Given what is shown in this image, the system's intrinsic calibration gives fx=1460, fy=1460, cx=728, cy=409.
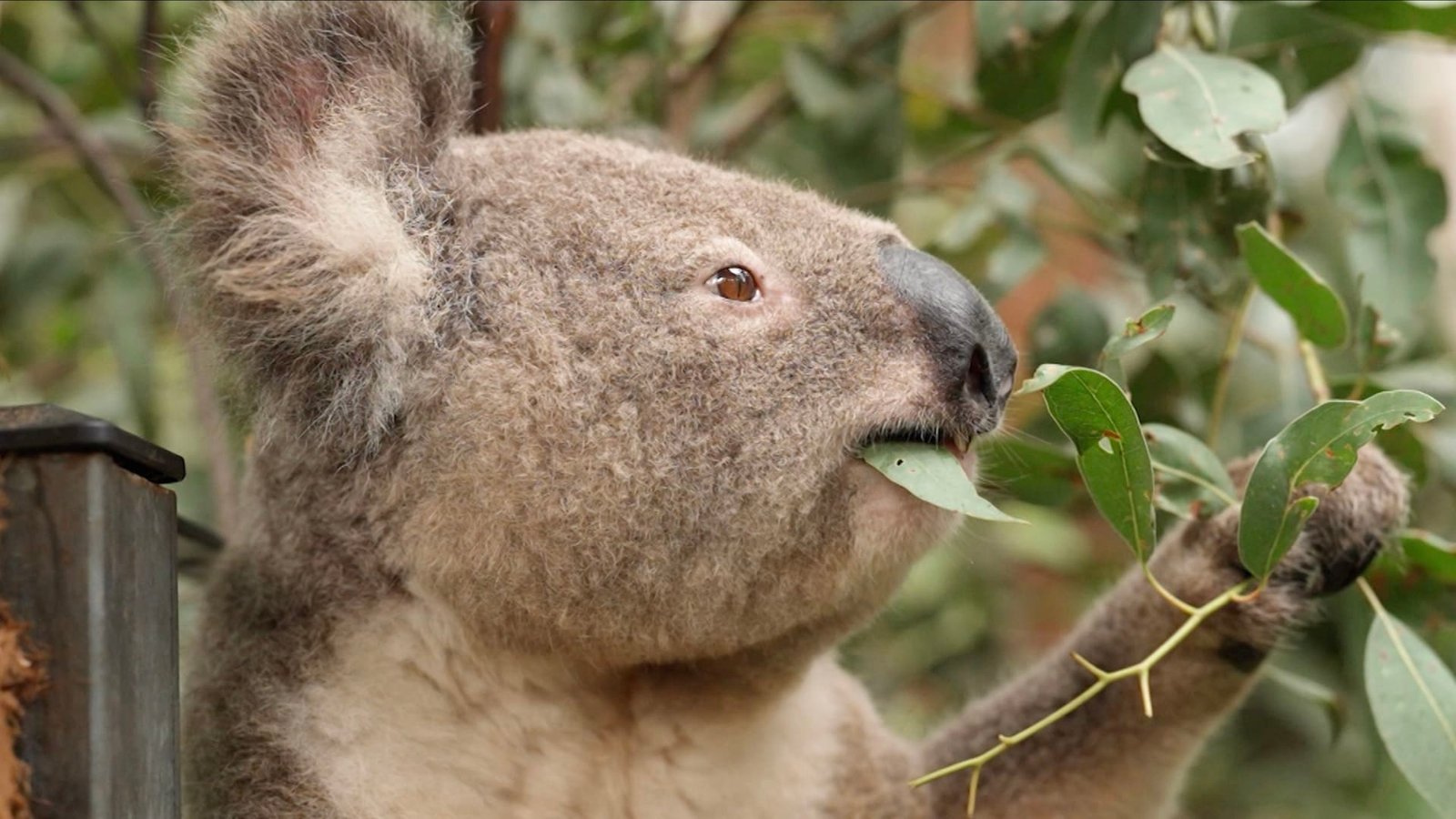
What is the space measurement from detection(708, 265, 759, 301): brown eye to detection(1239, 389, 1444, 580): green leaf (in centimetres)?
71

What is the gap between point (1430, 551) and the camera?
7.49ft

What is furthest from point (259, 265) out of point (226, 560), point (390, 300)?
point (226, 560)

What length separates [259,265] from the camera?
1.92 metres

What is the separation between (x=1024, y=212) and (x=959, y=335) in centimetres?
119

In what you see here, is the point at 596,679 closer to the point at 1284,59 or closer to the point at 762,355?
the point at 762,355

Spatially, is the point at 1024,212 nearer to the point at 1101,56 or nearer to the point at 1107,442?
the point at 1101,56

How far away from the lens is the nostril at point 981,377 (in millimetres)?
1920

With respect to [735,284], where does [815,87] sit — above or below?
below

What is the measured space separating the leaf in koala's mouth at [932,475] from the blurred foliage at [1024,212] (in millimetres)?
363

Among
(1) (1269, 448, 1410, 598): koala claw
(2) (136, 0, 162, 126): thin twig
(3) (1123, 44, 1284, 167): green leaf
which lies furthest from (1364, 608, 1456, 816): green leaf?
(2) (136, 0, 162, 126): thin twig

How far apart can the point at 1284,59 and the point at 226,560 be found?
212cm

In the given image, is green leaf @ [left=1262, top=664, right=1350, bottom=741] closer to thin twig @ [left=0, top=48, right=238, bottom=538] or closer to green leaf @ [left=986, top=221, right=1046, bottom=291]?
green leaf @ [left=986, top=221, right=1046, bottom=291]

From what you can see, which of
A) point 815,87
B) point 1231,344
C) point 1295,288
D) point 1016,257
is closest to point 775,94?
point 815,87

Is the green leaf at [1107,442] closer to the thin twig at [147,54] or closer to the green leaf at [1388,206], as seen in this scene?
the green leaf at [1388,206]
